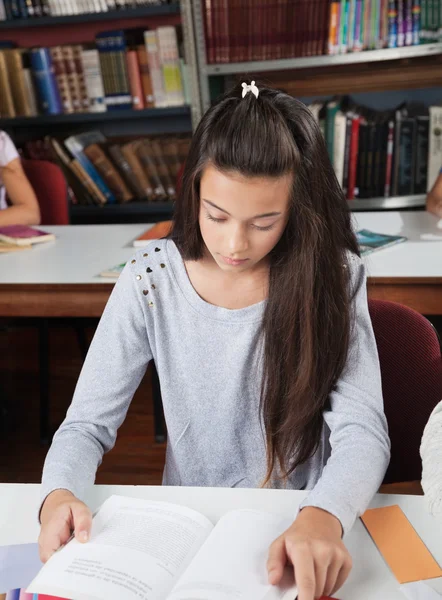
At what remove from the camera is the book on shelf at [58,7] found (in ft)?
10.0

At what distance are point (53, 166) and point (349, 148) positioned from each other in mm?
1186

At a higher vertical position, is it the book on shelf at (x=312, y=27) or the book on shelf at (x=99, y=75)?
the book on shelf at (x=312, y=27)

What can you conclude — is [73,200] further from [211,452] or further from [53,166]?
[211,452]

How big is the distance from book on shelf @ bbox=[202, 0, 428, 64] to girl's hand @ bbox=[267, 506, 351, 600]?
2.45 metres

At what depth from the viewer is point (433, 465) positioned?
0.64 m

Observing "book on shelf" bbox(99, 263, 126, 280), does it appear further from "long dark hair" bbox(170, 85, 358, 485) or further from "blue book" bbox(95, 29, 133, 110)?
"blue book" bbox(95, 29, 133, 110)

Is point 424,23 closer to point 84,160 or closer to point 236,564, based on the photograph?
point 84,160

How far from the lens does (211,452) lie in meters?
1.14

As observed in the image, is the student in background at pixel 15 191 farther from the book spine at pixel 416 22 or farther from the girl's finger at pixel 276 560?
the girl's finger at pixel 276 560

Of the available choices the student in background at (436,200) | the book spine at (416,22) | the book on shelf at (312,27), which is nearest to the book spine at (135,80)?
the book on shelf at (312,27)

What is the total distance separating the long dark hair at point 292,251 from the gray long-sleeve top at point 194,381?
3cm

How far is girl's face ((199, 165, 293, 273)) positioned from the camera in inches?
36.2

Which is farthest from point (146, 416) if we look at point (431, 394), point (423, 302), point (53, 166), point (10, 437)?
point (431, 394)

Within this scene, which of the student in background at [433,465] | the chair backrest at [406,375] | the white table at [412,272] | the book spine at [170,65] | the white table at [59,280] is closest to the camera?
the student in background at [433,465]
